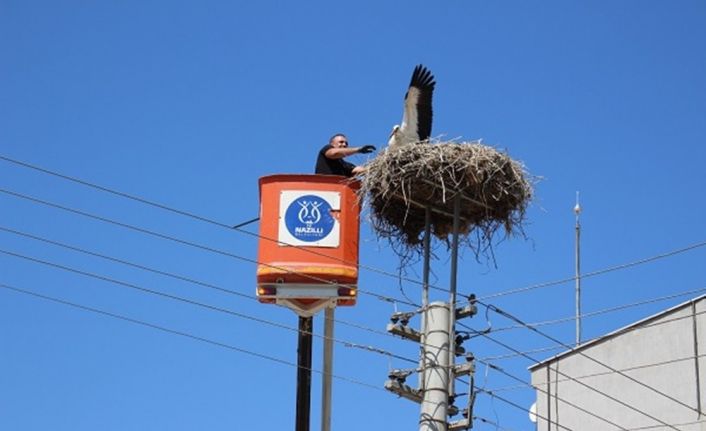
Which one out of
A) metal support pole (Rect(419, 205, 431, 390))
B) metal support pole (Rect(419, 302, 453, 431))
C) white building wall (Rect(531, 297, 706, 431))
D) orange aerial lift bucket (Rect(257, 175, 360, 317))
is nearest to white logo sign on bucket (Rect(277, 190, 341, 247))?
orange aerial lift bucket (Rect(257, 175, 360, 317))

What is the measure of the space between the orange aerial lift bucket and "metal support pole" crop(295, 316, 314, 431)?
0.58 metres

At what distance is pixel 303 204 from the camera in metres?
20.9

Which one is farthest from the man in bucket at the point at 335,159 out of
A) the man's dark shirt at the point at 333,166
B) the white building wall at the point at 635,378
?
the white building wall at the point at 635,378

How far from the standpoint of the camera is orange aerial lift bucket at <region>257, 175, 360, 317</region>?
20.7 meters

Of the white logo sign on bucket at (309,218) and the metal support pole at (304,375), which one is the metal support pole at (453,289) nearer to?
the white logo sign on bucket at (309,218)

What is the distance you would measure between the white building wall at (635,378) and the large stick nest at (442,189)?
15.5ft

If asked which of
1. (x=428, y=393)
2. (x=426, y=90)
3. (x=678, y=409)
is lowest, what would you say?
Answer: (x=428, y=393)

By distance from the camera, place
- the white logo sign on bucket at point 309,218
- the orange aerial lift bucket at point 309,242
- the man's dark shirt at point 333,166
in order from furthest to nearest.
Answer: the man's dark shirt at point 333,166 < the white logo sign on bucket at point 309,218 < the orange aerial lift bucket at point 309,242

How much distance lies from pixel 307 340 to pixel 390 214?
2.70m

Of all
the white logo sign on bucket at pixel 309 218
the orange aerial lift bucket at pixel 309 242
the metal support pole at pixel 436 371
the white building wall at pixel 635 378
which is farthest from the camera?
the white building wall at pixel 635 378

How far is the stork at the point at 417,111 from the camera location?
2139 centimetres

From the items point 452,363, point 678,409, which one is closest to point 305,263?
point 452,363

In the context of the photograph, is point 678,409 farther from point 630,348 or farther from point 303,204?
point 303,204

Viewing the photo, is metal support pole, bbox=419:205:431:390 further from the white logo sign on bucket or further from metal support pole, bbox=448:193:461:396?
the white logo sign on bucket
